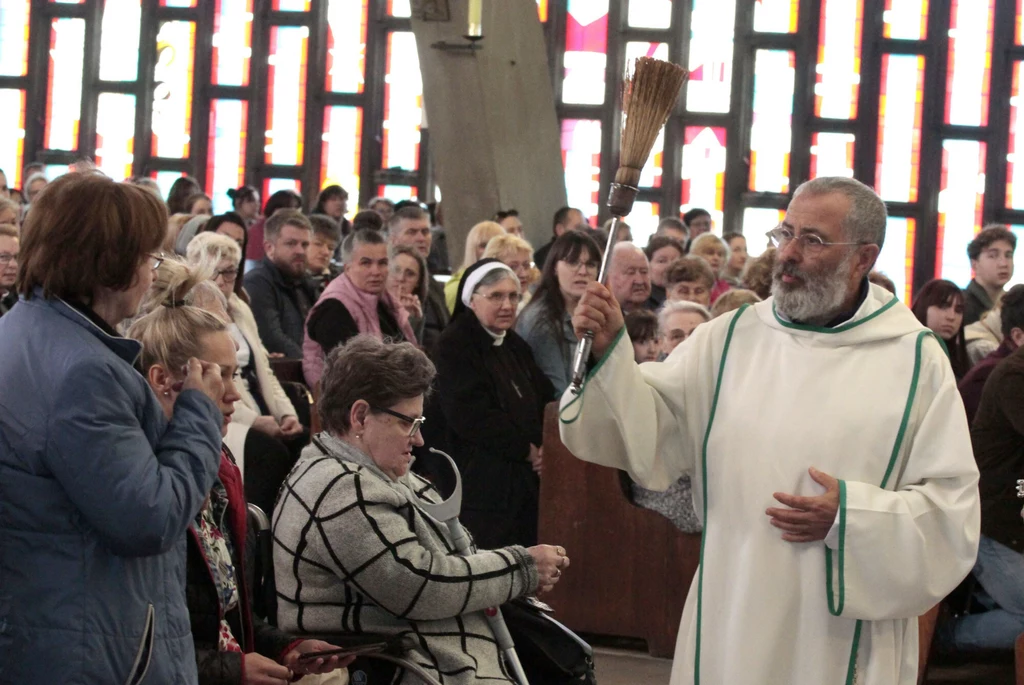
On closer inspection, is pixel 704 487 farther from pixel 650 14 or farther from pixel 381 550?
pixel 650 14

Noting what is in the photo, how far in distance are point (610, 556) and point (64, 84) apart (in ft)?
33.9

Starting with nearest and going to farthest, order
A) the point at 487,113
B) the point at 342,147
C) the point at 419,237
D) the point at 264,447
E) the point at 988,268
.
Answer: the point at 264,447 < the point at 419,237 < the point at 988,268 < the point at 487,113 < the point at 342,147

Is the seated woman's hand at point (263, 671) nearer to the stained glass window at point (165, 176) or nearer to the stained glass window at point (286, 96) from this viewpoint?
the stained glass window at point (286, 96)

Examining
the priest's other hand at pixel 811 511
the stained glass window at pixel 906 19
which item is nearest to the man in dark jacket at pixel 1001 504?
the priest's other hand at pixel 811 511

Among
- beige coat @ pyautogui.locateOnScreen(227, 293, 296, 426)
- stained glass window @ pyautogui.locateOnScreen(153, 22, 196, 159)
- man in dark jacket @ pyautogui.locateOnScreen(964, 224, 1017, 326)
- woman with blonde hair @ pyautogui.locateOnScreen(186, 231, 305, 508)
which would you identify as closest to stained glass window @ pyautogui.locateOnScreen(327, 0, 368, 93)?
stained glass window @ pyautogui.locateOnScreen(153, 22, 196, 159)

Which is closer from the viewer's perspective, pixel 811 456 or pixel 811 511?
pixel 811 511

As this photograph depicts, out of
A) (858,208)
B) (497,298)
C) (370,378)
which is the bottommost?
(370,378)

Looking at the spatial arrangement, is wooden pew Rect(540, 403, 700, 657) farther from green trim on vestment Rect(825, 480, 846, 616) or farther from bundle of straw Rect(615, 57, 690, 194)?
bundle of straw Rect(615, 57, 690, 194)

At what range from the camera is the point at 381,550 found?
129 inches

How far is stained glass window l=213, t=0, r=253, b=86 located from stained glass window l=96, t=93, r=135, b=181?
0.94m

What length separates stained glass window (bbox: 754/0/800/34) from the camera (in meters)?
13.4

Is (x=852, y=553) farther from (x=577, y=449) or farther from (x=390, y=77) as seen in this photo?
(x=390, y=77)

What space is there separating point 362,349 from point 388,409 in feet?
0.57

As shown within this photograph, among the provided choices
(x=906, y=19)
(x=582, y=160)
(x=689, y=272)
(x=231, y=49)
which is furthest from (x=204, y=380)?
(x=231, y=49)
